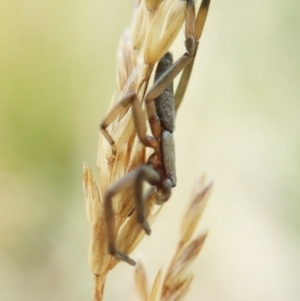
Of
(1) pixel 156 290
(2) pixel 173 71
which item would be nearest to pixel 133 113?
A: (2) pixel 173 71

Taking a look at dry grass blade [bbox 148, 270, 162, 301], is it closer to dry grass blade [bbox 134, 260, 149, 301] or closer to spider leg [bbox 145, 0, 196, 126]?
dry grass blade [bbox 134, 260, 149, 301]

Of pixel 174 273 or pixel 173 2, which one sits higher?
pixel 173 2

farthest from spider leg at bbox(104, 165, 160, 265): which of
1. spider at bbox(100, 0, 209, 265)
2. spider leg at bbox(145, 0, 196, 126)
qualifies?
spider leg at bbox(145, 0, 196, 126)

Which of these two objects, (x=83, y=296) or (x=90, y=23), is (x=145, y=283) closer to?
(x=83, y=296)

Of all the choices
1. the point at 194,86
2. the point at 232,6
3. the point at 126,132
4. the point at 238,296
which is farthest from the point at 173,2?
the point at 238,296

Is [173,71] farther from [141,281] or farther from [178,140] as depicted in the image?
[178,140]

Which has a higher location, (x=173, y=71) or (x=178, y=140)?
(x=178, y=140)
